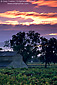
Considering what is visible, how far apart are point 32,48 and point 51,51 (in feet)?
32.5

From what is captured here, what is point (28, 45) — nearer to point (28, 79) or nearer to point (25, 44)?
point (25, 44)

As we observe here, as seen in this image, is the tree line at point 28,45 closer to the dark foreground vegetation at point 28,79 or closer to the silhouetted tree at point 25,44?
the silhouetted tree at point 25,44

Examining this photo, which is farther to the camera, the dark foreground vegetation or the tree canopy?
the tree canopy

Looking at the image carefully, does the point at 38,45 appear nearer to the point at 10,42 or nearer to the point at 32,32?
the point at 32,32

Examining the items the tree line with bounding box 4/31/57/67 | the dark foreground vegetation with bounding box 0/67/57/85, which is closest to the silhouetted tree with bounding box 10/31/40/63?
the tree line with bounding box 4/31/57/67

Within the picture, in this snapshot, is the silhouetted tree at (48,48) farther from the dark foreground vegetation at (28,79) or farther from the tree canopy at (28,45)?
the dark foreground vegetation at (28,79)

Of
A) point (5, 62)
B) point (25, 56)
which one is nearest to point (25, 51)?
point (25, 56)

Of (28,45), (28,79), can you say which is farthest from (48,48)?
(28,79)

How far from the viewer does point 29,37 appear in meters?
83.8

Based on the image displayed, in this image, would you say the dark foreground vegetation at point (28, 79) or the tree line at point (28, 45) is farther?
the tree line at point (28, 45)

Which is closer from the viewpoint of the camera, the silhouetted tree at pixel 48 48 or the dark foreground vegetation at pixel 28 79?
the dark foreground vegetation at pixel 28 79

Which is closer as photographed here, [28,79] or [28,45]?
[28,79]

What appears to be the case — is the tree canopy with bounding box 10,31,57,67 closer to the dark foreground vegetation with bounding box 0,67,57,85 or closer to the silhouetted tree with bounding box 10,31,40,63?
the silhouetted tree with bounding box 10,31,40,63

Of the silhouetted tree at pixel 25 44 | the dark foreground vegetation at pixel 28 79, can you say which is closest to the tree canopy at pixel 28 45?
the silhouetted tree at pixel 25 44
